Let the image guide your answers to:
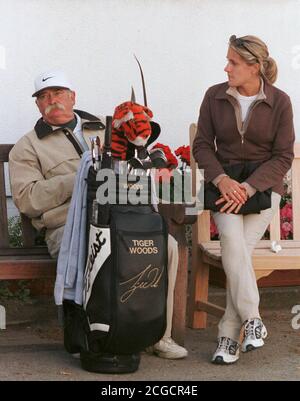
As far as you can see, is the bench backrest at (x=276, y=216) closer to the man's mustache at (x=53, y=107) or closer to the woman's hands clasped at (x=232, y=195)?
the woman's hands clasped at (x=232, y=195)

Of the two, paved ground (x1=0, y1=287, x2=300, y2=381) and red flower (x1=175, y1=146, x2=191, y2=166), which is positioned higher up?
red flower (x1=175, y1=146, x2=191, y2=166)

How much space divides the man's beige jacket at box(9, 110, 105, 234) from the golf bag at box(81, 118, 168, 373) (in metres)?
0.51

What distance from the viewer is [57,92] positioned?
21.2ft

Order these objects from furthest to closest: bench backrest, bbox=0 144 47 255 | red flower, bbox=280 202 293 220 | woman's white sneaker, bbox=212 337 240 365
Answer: red flower, bbox=280 202 293 220 < bench backrest, bbox=0 144 47 255 < woman's white sneaker, bbox=212 337 240 365

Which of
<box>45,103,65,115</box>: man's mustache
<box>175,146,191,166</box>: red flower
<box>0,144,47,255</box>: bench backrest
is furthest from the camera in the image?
<box>175,146,191,166</box>: red flower

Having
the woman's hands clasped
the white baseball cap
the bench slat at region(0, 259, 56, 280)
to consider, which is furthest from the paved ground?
the white baseball cap

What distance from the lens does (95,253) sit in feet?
18.6

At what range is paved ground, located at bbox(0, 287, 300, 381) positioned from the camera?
5891mm

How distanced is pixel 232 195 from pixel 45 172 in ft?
3.24

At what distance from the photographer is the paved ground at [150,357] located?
19.3 feet

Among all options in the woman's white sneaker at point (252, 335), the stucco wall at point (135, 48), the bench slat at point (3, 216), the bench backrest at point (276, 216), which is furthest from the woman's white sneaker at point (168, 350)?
the stucco wall at point (135, 48)

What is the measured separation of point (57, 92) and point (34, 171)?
1.50ft
